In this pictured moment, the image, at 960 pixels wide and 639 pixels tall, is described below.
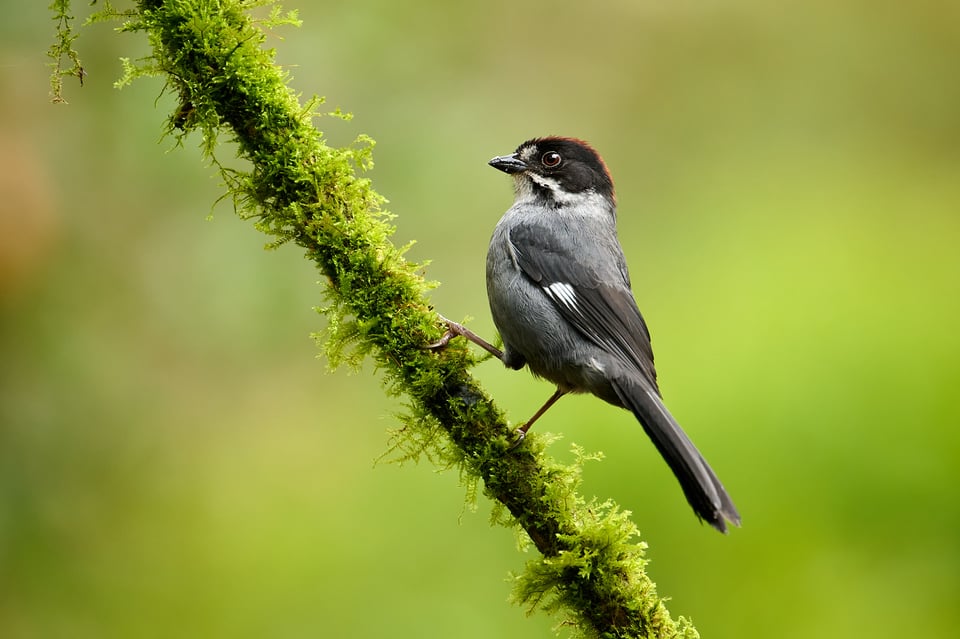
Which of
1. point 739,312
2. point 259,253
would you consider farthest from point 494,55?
point 259,253

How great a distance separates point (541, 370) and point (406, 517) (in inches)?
87.2

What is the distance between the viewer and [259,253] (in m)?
4.80

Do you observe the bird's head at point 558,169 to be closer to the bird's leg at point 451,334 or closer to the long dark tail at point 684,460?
the bird's leg at point 451,334

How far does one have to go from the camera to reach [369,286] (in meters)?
2.95

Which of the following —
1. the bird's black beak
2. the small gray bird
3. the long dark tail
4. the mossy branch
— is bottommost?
the mossy branch

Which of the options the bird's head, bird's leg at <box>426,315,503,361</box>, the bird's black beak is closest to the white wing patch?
bird's leg at <box>426,315,503,361</box>

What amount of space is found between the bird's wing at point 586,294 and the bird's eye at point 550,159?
1.61ft

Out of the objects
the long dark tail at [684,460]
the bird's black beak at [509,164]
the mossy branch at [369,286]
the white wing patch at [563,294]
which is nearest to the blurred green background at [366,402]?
the bird's black beak at [509,164]

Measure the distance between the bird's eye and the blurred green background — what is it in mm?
894

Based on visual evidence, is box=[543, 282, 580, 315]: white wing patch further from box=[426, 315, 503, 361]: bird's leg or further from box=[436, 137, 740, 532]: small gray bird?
box=[426, 315, 503, 361]: bird's leg

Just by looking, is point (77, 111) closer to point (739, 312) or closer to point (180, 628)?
point (180, 628)

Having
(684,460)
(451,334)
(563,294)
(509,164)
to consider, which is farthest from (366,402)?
(684,460)

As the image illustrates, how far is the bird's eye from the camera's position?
4284mm

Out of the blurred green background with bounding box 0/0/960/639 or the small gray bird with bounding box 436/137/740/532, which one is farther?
the blurred green background with bounding box 0/0/960/639
